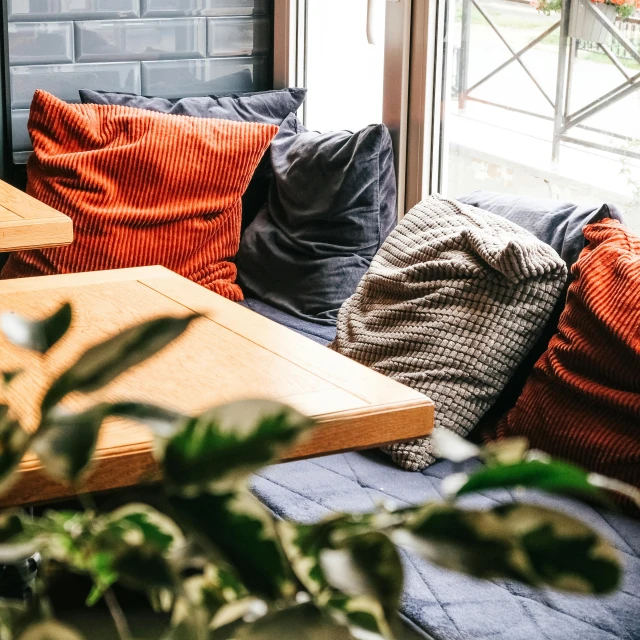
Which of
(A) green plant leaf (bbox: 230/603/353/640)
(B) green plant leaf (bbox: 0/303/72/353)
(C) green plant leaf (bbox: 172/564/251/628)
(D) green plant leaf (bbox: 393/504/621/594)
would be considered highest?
(B) green plant leaf (bbox: 0/303/72/353)

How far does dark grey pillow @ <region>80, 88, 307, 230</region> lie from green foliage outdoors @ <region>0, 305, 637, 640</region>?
251 cm

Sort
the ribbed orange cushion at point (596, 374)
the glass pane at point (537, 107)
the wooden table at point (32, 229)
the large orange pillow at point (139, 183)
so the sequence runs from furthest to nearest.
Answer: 1. the large orange pillow at point (139, 183)
2. the glass pane at point (537, 107)
3. the wooden table at point (32, 229)
4. the ribbed orange cushion at point (596, 374)

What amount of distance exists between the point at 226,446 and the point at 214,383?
37.0 inches

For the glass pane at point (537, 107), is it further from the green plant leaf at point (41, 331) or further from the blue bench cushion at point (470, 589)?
the green plant leaf at point (41, 331)

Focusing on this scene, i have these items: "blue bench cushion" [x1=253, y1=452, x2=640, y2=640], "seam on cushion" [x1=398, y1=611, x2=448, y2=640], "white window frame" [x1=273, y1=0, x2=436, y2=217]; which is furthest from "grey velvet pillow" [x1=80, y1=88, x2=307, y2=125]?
"seam on cushion" [x1=398, y1=611, x2=448, y2=640]

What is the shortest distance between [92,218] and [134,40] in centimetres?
75

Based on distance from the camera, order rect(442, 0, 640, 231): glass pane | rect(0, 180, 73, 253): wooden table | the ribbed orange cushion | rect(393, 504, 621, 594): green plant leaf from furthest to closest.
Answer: rect(442, 0, 640, 231): glass pane → rect(0, 180, 73, 253): wooden table → the ribbed orange cushion → rect(393, 504, 621, 594): green plant leaf

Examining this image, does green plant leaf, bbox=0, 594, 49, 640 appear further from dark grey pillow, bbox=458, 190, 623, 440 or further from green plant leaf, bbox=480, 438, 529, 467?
dark grey pillow, bbox=458, 190, 623, 440

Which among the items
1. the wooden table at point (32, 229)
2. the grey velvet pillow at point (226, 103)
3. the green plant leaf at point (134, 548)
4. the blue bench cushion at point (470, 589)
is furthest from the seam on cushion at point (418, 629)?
the grey velvet pillow at point (226, 103)

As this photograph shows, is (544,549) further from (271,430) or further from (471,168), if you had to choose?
(471,168)

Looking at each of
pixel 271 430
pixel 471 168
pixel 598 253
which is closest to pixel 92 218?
pixel 471 168

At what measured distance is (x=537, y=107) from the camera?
2189 millimetres

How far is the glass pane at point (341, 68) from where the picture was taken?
9.34ft

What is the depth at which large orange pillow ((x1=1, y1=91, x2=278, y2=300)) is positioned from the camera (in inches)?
100
